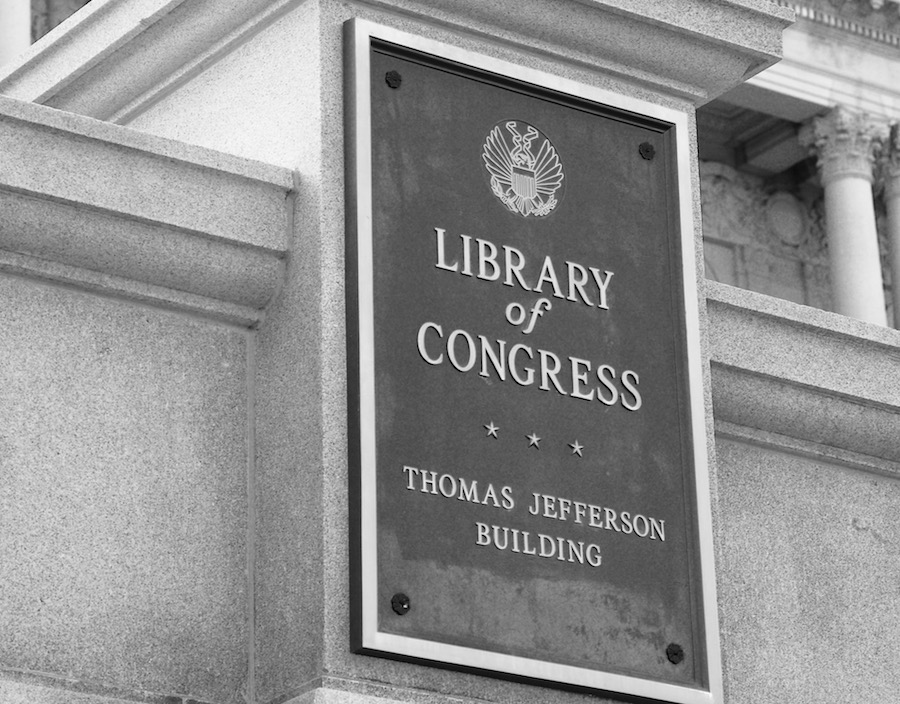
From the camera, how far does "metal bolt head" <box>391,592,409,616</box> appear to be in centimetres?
523

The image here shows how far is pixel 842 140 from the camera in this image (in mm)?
32656

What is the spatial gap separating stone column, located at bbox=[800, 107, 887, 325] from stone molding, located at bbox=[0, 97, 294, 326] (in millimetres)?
25423

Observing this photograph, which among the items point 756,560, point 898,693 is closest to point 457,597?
point 756,560

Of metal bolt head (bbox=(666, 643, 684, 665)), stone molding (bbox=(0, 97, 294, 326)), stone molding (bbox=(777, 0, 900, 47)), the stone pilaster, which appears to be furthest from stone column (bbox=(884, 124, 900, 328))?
stone molding (bbox=(0, 97, 294, 326))

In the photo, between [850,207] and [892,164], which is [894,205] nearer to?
[892,164]

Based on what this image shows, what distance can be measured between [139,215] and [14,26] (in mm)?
20442

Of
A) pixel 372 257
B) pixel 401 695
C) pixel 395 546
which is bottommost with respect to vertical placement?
pixel 401 695

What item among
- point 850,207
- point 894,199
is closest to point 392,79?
point 850,207

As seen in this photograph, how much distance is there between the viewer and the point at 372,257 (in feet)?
18.2

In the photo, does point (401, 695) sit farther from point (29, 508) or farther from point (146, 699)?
point (29, 508)

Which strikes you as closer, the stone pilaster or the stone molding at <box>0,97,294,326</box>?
the stone molding at <box>0,97,294,326</box>

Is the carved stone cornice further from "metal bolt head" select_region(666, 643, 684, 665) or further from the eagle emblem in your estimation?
"metal bolt head" select_region(666, 643, 684, 665)

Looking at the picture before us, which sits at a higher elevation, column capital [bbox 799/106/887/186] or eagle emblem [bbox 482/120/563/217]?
column capital [bbox 799/106/887/186]

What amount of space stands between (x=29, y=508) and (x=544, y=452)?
127 cm
